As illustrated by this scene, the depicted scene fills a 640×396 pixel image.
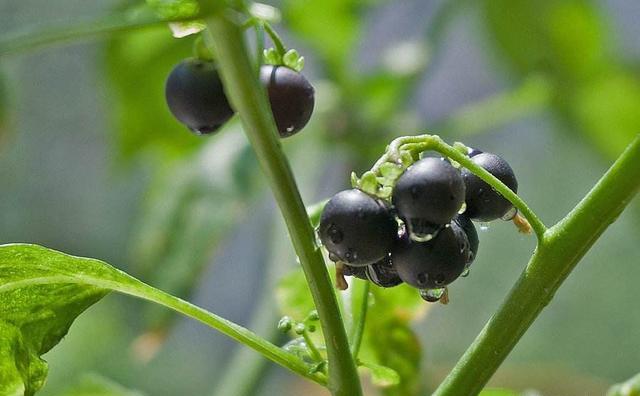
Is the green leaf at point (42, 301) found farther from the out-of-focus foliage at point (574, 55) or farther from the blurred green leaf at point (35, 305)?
the out-of-focus foliage at point (574, 55)

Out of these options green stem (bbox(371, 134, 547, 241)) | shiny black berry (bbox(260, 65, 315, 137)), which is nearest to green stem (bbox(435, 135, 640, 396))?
green stem (bbox(371, 134, 547, 241))

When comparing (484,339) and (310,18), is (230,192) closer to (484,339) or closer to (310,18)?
(310,18)

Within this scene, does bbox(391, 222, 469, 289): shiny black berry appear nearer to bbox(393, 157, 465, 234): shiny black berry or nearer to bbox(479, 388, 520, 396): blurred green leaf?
bbox(393, 157, 465, 234): shiny black berry

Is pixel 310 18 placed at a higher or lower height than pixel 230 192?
higher

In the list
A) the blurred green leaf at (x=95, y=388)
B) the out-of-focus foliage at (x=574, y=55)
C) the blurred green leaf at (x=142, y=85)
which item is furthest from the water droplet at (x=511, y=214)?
the out-of-focus foliage at (x=574, y=55)

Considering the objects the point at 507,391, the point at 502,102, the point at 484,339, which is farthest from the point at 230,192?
the point at 484,339

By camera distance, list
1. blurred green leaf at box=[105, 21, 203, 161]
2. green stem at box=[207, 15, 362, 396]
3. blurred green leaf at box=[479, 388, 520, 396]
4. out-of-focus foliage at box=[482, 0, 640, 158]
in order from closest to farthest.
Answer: green stem at box=[207, 15, 362, 396]
blurred green leaf at box=[479, 388, 520, 396]
blurred green leaf at box=[105, 21, 203, 161]
out-of-focus foliage at box=[482, 0, 640, 158]
